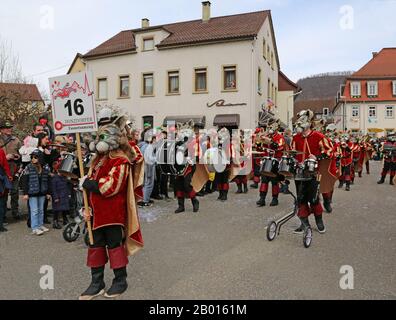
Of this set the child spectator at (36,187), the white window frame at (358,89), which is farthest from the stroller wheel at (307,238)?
the white window frame at (358,89)

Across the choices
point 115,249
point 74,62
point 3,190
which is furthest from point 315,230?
point 74,62

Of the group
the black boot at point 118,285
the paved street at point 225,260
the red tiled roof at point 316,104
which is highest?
the red tiled roof at point 316,104

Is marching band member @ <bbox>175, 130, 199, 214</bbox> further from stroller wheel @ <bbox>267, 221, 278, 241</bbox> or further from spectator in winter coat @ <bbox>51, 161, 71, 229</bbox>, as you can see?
stroller wheel @ <bbox>267, 221, 278, 241</bbox>

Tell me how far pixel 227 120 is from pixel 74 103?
20.5m

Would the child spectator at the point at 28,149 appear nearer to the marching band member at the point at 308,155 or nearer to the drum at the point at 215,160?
the drum at the point at 215,160

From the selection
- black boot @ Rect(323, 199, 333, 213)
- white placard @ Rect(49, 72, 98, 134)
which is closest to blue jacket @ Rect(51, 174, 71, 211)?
white placard @ Rect(49, 72, 98, 134)

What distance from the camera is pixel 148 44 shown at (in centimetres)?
2811

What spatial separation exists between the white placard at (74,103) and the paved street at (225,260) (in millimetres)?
1781

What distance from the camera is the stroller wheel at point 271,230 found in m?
6.22

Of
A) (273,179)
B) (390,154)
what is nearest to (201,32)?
(390,154)

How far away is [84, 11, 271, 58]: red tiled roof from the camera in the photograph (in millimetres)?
25348

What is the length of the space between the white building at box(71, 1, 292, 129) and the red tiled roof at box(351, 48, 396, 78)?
27.4 m

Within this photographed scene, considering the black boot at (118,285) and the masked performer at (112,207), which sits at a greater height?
the masked performer at (112,207)
